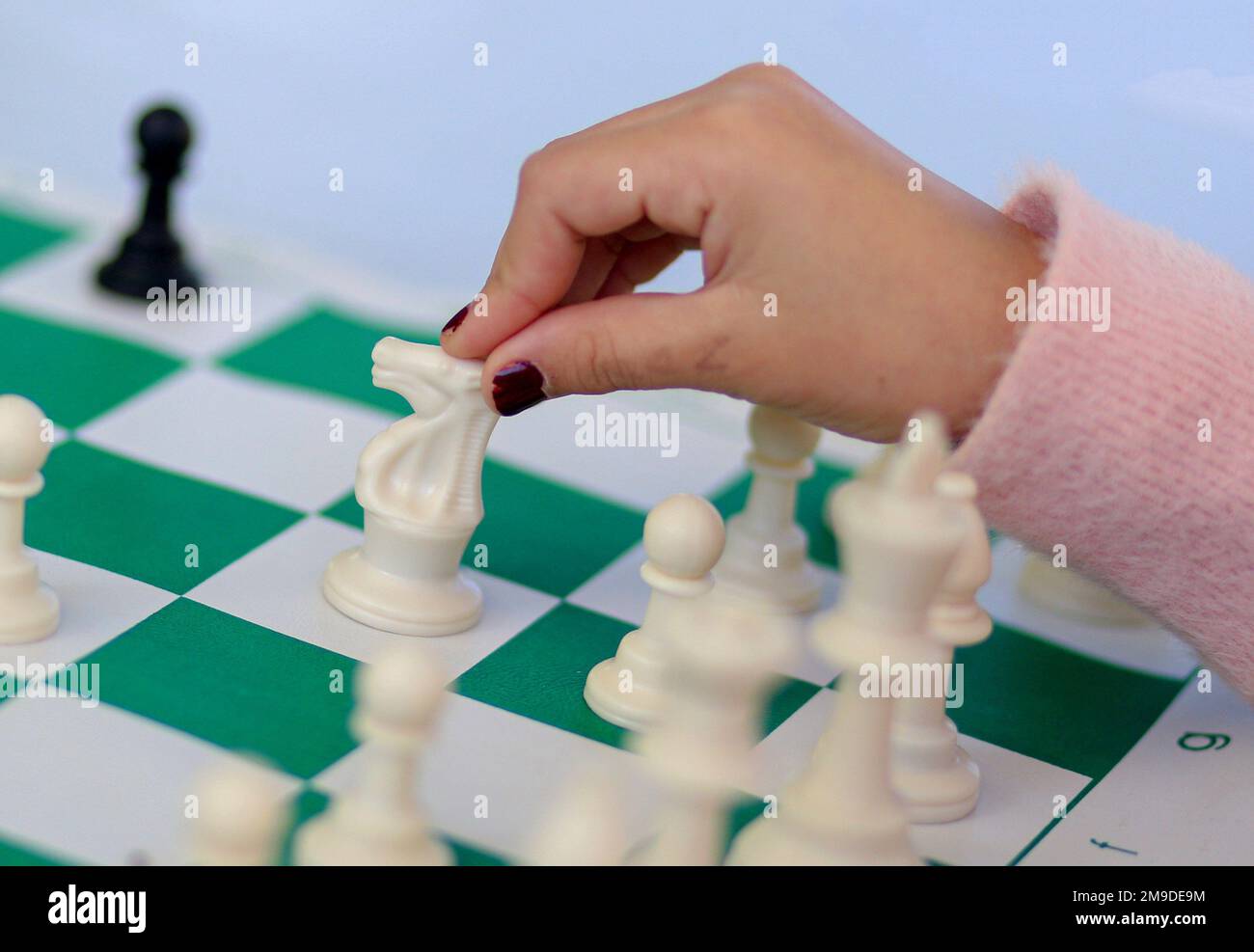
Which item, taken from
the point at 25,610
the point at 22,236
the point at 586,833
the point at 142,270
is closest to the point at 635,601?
the point at 25,610

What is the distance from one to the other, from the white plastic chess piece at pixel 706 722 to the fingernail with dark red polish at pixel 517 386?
421 mm

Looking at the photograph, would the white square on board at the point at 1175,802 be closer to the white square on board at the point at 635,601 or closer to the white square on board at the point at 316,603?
the white square on board at the point at 635,601

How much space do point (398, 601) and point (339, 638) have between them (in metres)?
0.05

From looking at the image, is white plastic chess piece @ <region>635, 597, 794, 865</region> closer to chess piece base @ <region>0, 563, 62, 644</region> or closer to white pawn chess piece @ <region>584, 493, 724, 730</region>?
white pawn chess piece @ <region>584, 493, 724, 730</region>

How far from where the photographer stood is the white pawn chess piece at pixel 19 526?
1.13 m

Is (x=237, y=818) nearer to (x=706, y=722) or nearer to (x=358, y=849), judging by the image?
(x=358, y=849)

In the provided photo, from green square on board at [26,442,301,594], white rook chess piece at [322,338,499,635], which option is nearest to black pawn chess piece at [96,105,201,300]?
green square on board at [26,442,301,594]

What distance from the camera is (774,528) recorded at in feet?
4.53

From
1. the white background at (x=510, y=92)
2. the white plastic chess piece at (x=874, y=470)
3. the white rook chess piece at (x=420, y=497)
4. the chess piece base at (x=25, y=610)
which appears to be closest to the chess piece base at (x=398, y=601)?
the white rook chess piece at (x=420, y=497)

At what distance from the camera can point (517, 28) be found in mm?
2297
